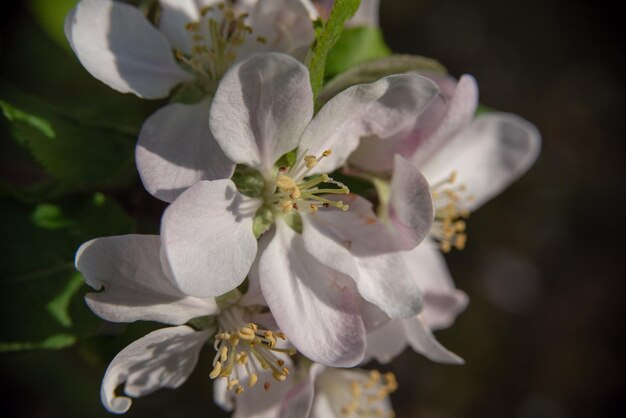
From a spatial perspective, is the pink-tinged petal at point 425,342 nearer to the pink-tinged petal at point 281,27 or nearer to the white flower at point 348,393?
the white flower at point 348,393

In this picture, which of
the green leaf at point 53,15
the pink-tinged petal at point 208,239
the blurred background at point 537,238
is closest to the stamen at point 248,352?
the pink-tinged petal at point 208,239

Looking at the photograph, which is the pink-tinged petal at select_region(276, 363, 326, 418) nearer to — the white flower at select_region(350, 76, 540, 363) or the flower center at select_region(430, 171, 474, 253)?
the white flower at select_region(350, 76, 540, 363)

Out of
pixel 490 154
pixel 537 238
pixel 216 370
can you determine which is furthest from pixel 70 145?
pixel 537 238

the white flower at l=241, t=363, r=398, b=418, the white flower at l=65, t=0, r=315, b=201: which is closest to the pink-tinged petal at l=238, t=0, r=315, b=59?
the white flower at l=65, t=0, r=315, b=201

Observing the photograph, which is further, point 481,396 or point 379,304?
point 481,396

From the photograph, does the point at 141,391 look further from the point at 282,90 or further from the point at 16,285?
the point at 282,90

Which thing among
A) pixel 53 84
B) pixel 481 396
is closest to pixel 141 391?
pixel 53 84

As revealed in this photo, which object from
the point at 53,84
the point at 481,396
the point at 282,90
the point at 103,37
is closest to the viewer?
the point at 282,90
